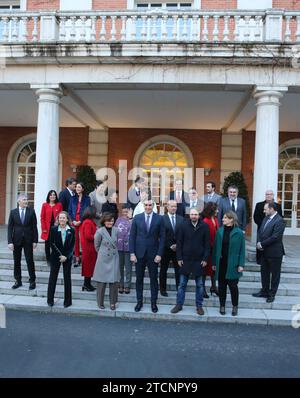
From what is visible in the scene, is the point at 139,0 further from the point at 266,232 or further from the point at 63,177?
the point at 266,232

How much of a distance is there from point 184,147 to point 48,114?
6.94m

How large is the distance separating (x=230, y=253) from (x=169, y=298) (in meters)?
1.51

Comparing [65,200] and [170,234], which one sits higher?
[65,200]

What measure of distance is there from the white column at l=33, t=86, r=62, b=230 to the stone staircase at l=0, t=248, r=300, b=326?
6.48 ft

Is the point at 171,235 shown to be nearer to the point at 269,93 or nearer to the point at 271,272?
the point at 271,272

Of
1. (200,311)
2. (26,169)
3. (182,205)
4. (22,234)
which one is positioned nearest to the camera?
(200,311)

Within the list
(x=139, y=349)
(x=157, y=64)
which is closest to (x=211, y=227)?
(x=139, y=349)

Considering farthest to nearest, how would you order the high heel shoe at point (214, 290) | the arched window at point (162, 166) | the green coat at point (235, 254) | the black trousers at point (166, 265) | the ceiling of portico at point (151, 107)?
the arched window at point (162, 166), the ceiling of portico at point (151, 107), the high heel shoe at point (214, 290), the black trousers at point (166, 265), the green coat at point (235, 254)

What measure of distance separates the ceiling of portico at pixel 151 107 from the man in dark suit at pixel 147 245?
412 cm

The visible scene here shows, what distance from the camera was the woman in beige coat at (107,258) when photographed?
5.71 meters

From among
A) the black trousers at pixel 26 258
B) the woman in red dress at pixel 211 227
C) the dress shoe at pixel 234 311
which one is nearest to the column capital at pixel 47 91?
the black trousers at pixel 26 258

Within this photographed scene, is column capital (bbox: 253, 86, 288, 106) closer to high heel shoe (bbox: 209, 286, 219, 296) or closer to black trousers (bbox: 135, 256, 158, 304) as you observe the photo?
high heel shoe (bbox: 209, 286, 219, 296)

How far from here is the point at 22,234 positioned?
6.52 meters

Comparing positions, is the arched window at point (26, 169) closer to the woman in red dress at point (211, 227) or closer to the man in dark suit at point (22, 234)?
the man in dark suit at point (22, 234)
